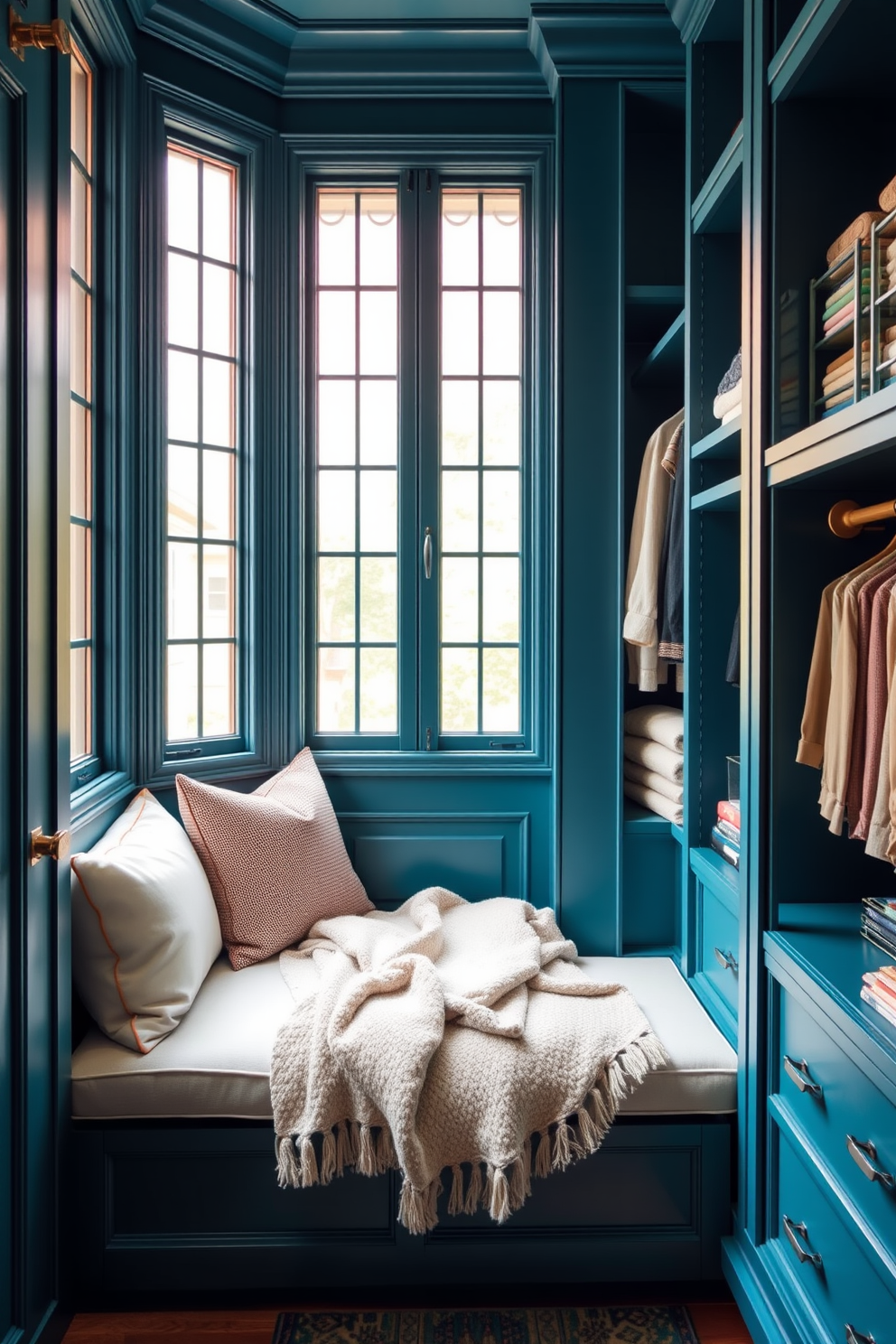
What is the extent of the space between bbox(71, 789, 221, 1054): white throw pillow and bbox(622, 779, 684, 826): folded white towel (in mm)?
1262

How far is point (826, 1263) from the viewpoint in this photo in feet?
5.15

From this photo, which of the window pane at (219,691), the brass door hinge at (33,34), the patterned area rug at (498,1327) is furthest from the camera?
the window pane at (219,691)

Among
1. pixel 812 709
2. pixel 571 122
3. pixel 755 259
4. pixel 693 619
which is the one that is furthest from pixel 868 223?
pixel 571 122

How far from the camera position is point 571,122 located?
262cm

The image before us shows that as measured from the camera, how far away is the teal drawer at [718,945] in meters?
2.12

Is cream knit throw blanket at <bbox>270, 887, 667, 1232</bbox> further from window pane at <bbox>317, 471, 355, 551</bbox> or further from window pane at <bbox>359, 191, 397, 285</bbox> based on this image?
window pane at <bbox>359, 191, 397, 285</bbox>

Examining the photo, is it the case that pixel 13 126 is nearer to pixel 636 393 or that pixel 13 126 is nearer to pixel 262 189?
pixel 262 189

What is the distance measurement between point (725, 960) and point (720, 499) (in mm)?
1050

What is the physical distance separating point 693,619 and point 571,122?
145 cm

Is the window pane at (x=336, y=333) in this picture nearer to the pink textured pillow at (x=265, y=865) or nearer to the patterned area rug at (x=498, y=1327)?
the pink textured pillow at (x=265, y=865)

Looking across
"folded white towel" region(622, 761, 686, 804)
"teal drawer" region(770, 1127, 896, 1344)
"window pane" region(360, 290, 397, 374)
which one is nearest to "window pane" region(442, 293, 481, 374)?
"window pane" region(360, 290, 397, 374)

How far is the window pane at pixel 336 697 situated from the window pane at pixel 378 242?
1151 millimetres

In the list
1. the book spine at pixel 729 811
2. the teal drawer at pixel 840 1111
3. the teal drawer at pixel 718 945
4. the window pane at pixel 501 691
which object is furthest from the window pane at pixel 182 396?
the teal drawer at pixel 840 1111

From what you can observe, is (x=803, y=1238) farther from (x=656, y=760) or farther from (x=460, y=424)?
(x=460, y=424)
